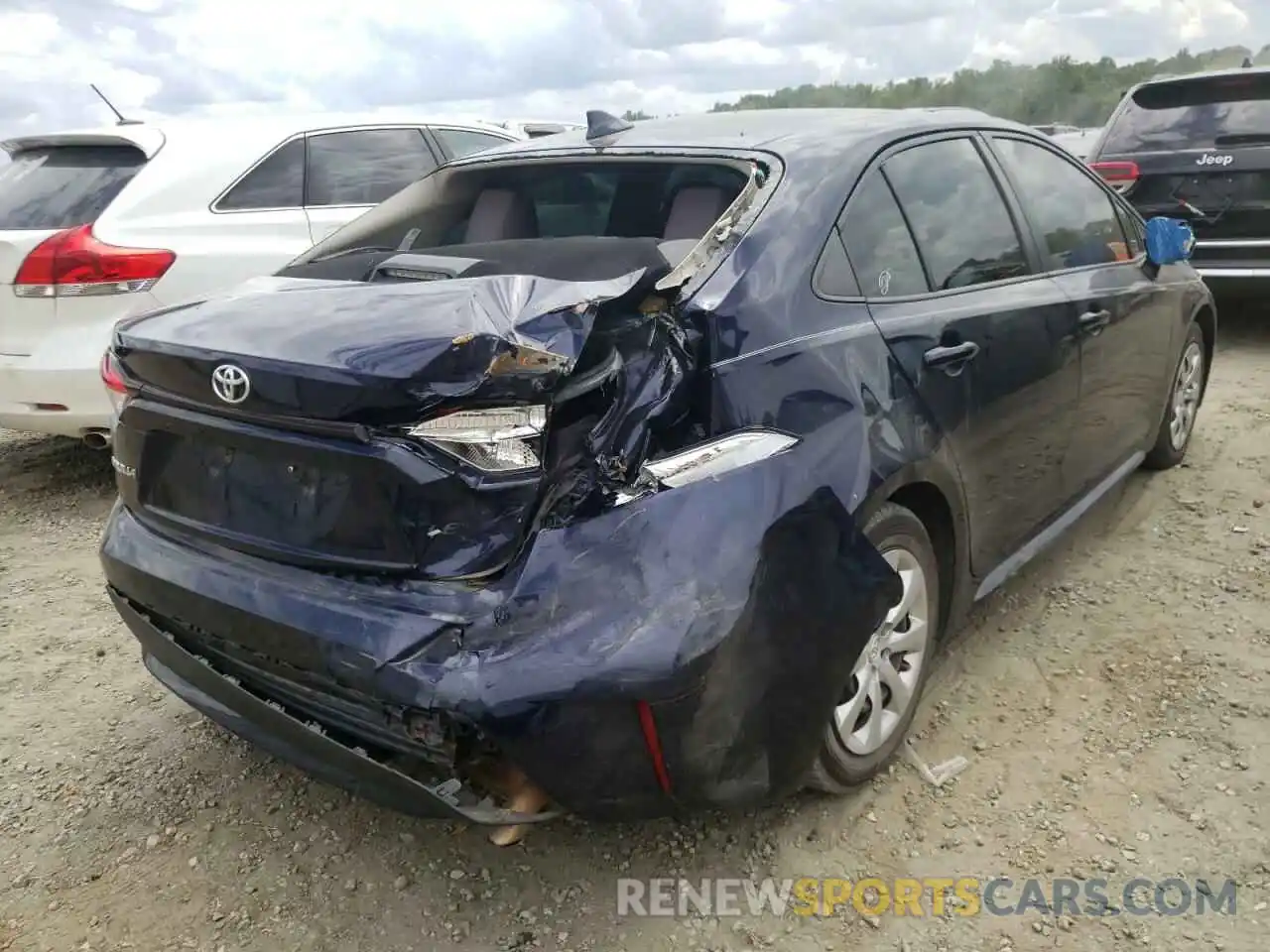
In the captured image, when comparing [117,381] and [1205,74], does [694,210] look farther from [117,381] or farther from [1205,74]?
[1205,74]

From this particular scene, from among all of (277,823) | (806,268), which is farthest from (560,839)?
(806,268)

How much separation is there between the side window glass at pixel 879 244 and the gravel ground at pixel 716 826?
122 cm

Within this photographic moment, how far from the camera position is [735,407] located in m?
1.98

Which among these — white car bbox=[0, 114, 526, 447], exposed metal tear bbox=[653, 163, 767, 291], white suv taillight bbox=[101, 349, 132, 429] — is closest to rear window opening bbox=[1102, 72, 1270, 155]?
white car bbox=[0, 114, 526, 447]

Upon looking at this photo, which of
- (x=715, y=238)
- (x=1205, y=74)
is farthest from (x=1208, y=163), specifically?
(x=715, y=238)

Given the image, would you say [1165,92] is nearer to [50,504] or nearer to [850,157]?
[850,157]

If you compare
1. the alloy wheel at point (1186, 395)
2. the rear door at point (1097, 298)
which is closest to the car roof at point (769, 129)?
the rear door at point (1097, 298)

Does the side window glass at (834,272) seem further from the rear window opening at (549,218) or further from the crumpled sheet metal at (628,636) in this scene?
the crumpled sheet metal at (628,636)

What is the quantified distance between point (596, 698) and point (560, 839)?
2.68 feet

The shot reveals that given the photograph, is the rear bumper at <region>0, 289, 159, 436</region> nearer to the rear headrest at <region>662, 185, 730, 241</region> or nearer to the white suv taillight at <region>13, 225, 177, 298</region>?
the white suv taillight at <region>13, 225, 177, 298</region>

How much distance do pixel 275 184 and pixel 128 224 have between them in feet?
2.84

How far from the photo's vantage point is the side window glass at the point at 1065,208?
3195 mm

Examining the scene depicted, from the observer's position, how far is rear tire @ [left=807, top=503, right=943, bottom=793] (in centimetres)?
232

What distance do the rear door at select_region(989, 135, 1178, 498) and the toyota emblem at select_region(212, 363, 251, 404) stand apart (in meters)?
2.35
